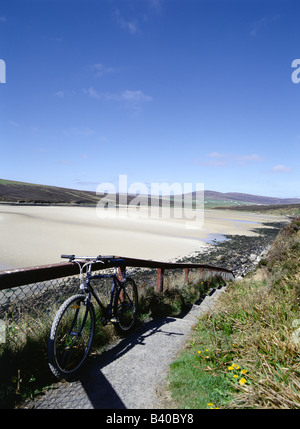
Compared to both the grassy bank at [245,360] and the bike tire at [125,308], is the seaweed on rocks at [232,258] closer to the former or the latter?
the grassy bank at [245,360]

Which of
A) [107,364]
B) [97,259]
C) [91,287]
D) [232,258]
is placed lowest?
[232,258]

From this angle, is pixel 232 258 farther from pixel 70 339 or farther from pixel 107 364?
pixel 70 339

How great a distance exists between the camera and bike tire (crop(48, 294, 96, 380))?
2787mm

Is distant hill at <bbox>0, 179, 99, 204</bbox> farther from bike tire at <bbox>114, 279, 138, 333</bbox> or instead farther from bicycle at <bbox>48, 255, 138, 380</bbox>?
bicycle at <bbox>48, 255, 138, 380</bbox>

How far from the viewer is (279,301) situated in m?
4.20

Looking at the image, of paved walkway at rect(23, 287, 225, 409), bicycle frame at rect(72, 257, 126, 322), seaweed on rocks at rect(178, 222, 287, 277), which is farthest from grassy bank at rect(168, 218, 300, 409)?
seaweed on rocks at rect(178, 222, 287, 277)

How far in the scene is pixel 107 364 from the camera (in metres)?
3.35

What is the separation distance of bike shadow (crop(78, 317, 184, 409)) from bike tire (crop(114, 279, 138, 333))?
17 cm

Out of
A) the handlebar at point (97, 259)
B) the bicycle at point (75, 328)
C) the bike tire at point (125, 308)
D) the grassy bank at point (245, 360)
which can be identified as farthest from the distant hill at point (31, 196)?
the grassy bank at point (245, 360)

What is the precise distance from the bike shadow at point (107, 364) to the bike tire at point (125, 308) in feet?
0.56

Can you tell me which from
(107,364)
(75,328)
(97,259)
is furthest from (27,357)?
(97,259)

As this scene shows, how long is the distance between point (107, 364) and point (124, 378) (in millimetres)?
407

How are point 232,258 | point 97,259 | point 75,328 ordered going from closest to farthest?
1. point 75,328
2. point 97,259
3. point 232,258

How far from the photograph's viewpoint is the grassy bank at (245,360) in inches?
98.0
